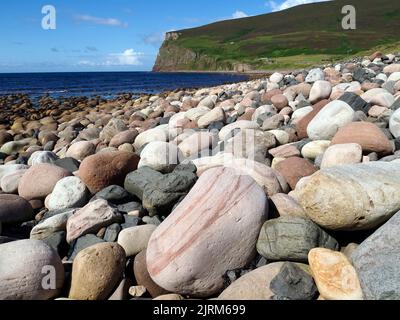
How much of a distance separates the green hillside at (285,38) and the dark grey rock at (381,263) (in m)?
50.5

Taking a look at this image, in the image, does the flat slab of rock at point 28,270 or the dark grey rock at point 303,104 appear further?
the dark grey rock at point 303,104

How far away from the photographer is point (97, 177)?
4.43 meters

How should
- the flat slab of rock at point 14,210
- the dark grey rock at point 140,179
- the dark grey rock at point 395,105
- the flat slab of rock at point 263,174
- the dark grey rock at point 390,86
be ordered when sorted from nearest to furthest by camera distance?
the flat slab of rock at point 263,174, the flat slab of rock at point 14,210, the dark grey rock at point 140,179, the dark grey rock at point 395,105, the dark grey rock at point 390,86

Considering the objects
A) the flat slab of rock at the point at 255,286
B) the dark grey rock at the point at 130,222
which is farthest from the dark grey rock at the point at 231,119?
the flat slab of rock at the point at 255,286

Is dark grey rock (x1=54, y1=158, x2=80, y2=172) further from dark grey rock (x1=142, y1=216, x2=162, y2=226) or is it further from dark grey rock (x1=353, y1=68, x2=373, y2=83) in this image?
dark grey rock (x1=353, y1=68, x2=373, y2=83)

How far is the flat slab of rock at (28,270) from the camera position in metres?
2.69

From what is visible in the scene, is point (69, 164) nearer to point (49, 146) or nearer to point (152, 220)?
point (152, 220)

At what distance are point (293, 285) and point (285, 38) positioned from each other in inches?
3070

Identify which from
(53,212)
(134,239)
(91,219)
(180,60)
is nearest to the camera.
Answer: (134,239)

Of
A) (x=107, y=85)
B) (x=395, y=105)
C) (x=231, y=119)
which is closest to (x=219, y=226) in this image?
(x=395, y=105)

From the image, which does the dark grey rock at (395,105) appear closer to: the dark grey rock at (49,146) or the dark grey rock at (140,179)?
the dark grey rock at (140,179)

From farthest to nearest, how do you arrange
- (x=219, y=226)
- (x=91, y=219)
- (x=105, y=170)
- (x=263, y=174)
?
(x=105, y=170), (x=263, y=174), (x=91, y=219), (x=219, y=226)

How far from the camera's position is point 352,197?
2650 millimetres
